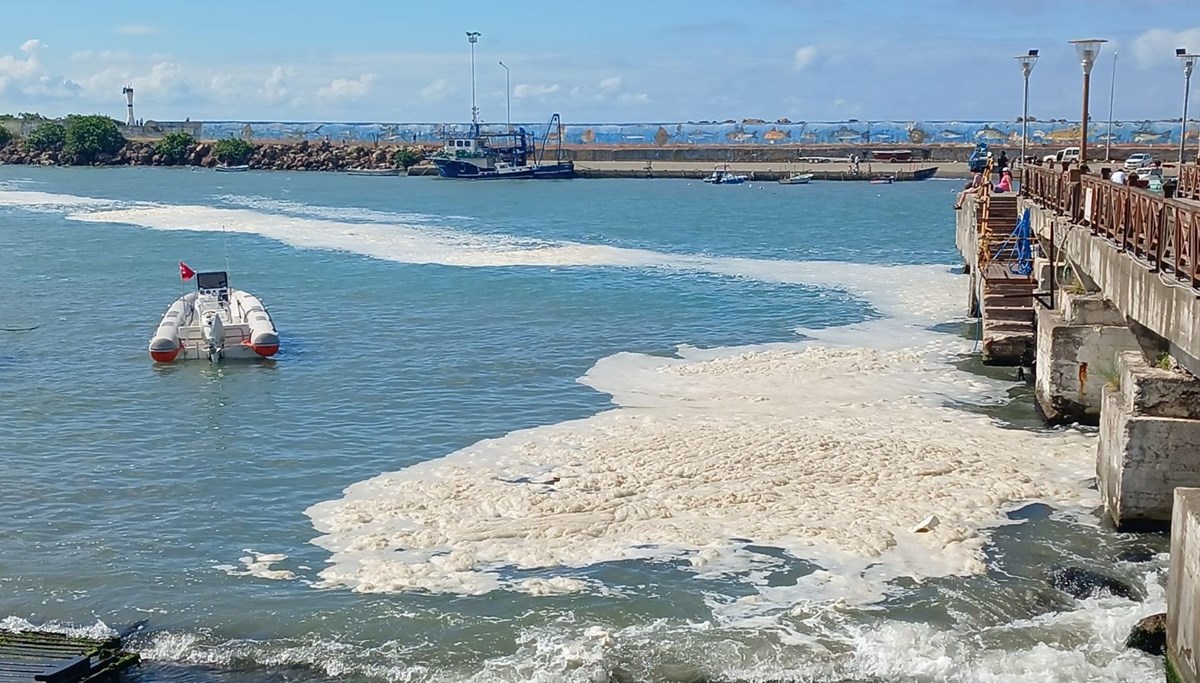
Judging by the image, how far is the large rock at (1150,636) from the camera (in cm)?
1147

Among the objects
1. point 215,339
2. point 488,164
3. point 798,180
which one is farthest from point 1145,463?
point 488,164

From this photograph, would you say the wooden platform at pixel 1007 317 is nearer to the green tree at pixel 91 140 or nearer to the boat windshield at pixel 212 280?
the boat windshield at pixel 212 280

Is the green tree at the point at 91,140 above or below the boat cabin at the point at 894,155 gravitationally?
above

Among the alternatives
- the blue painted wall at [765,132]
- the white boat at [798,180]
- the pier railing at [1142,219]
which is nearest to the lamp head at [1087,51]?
the pier railing at [1142,219]

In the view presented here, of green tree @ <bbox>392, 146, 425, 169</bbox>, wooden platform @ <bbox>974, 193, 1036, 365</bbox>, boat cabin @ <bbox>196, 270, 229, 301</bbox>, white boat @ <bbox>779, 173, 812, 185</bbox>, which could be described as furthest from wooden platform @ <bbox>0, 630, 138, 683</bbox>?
green tree @ <bbox>392, 146, 425, 169</bbox>

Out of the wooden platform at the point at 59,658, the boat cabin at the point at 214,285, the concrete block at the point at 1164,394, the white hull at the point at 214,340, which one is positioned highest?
the concrete block at the point at 1164,394

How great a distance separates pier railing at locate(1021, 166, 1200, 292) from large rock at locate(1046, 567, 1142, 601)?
3198 millimetres

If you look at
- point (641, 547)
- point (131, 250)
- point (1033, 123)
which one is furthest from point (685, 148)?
point (641, 547)

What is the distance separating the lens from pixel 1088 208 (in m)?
19.2

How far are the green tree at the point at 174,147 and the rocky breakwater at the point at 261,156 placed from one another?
0.13 meters

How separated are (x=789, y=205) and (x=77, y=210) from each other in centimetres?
4550

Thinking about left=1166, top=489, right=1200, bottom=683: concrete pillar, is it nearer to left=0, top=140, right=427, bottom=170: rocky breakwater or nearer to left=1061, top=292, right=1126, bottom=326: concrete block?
Answer: left=1061, top=292, right=1126, bottom=326: concrete block

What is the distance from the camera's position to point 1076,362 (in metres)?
18.8

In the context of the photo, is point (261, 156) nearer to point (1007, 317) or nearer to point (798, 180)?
point (798, 180)
